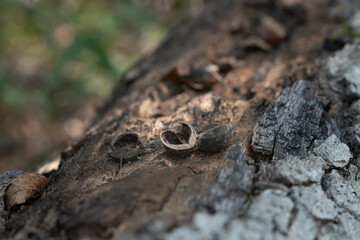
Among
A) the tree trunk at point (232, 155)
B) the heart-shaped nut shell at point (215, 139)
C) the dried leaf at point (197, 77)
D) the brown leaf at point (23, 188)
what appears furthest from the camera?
the dried leaf at point (197, 77)

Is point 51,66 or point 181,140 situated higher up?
point 51,66

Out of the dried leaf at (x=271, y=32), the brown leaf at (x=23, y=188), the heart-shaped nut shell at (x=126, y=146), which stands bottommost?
the dried leaf at (x=271, y=32)

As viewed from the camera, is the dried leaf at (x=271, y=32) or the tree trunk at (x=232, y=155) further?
the dried leaf at (x=271, y=32)

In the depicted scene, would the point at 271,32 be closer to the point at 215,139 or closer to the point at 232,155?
the point at 215,139

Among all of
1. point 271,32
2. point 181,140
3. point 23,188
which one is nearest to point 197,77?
point 181,140

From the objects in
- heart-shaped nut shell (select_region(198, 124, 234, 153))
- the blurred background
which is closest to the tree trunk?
heart-shaped nut shell (select_region(198, 124, 234, 153))

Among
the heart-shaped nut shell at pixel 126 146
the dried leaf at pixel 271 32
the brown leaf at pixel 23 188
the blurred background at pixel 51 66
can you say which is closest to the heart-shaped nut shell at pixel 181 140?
the heart-shaped nut shell at pixel 126 146

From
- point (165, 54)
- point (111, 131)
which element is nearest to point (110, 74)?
point (165, 54)

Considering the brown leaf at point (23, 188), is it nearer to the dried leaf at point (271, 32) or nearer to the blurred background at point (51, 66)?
the dried leaf at point (271, 32)
